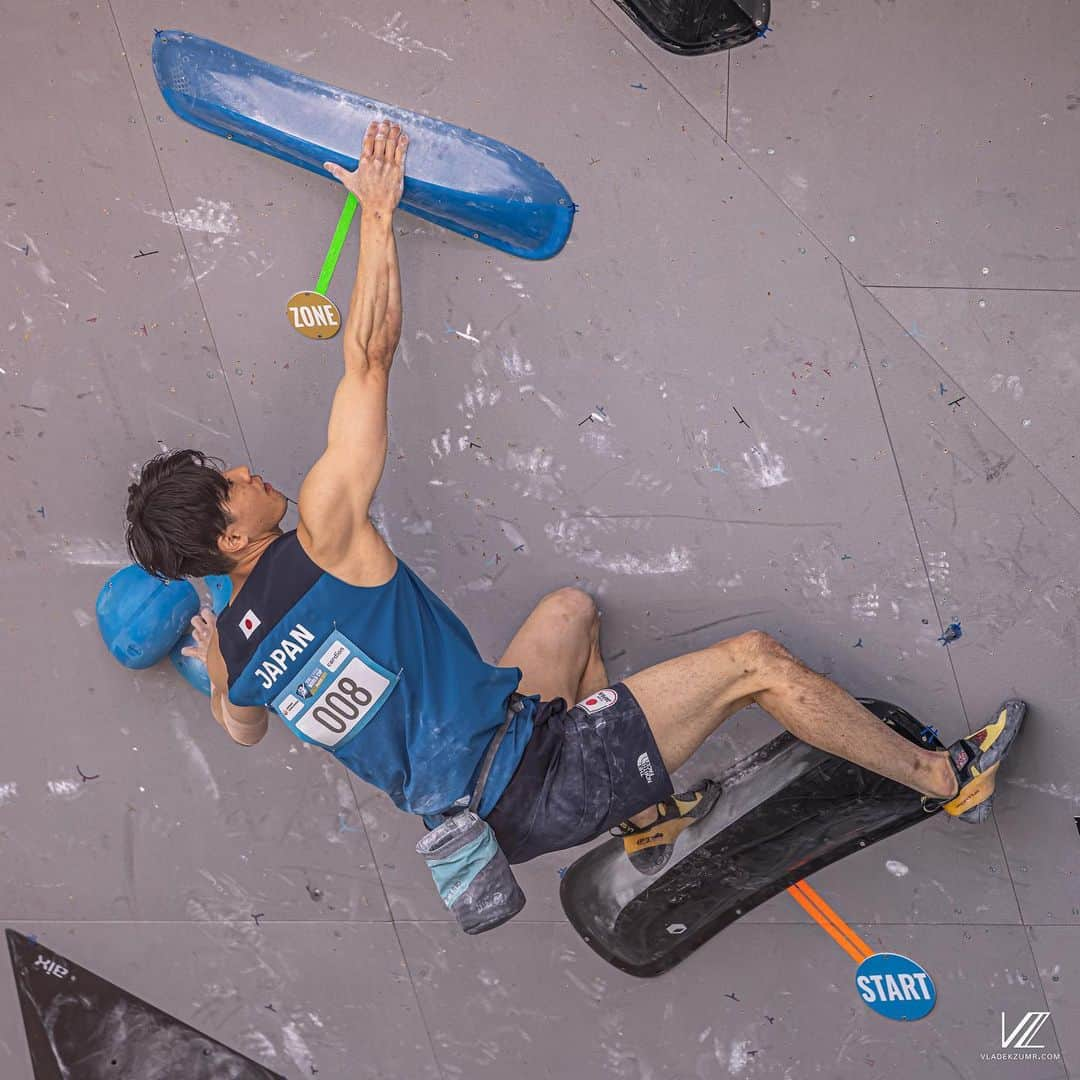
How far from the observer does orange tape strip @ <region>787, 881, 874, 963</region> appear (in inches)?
106

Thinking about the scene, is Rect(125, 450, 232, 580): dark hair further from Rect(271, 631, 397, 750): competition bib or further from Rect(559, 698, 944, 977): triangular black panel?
Rect(559, 698, 944, 977): triangular black panel

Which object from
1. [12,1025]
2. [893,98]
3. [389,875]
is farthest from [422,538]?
[12,1025]

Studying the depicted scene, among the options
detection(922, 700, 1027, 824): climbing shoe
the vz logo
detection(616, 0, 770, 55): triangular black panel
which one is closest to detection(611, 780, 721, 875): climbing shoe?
detection(922, 700, 1027, 824): climbing shoe

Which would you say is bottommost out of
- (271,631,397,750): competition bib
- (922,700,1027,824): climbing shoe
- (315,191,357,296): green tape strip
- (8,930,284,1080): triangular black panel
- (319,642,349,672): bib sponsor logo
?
(8,930,284,1080): triangular black panel

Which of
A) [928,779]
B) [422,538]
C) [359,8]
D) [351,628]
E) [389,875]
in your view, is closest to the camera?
[351,628]

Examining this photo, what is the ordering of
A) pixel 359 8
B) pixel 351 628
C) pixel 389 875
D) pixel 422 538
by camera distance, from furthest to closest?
pixel 389 875, pixel 422 538, pixel 359 8, pixel 351 628

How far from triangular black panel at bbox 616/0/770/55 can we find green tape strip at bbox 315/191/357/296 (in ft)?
2.29

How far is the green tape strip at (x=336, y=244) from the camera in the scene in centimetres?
251

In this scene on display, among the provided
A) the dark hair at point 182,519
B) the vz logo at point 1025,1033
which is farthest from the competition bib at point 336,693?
the vz logo at point 1025,1033

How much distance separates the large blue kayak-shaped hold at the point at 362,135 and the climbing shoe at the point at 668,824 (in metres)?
1.22

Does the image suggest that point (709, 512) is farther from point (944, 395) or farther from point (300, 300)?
point (300, 300)

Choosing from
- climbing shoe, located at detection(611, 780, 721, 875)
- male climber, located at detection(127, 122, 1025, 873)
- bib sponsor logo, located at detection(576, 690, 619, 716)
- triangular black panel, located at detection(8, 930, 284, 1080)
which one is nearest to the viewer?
male climber, located at detection(127, 122, 1025, 873)

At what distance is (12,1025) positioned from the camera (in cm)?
Answer: 301

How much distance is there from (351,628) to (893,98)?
1.48 meters
